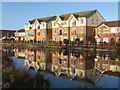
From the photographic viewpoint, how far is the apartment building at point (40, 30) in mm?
54750

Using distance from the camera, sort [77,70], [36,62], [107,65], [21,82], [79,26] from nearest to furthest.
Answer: [21,82] < [77,70] < [107,65] < [36,62] < [79,26]

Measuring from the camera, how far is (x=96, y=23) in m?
46.1

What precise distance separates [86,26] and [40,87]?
3659cm

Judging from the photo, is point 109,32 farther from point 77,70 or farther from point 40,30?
point 77,70

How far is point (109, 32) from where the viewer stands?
1575 inches

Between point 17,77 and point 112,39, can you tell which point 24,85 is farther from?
point 112,39

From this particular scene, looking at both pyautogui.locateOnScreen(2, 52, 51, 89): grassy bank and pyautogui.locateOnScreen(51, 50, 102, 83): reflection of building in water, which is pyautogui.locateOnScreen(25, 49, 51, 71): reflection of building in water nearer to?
pyautogui.locateOnScreen(51, 50, 102, 83): reflection of building in water

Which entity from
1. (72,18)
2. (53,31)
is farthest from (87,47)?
(53,31)

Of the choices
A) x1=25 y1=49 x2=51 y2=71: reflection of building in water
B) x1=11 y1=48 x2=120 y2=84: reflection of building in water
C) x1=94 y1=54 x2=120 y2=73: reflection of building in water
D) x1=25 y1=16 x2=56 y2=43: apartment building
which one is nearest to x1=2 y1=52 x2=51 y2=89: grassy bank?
x1=11 y1=48 x2=120 y2=84: reflection of building in water

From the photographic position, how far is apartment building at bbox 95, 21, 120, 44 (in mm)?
38781

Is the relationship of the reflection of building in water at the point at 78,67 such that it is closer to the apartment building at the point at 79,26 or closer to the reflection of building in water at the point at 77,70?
the reflection of building in water at the point at 77,70

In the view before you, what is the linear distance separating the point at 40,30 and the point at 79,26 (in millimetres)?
19513

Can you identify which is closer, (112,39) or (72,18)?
(112,39)

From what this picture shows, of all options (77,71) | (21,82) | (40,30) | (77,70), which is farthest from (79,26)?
(21,82)
